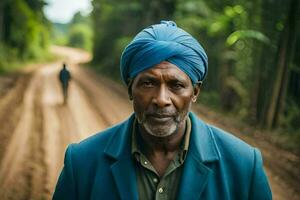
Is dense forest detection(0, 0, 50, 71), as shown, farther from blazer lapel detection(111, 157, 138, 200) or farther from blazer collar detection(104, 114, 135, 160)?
blazer lapel detection(111, 157, 138, 200)

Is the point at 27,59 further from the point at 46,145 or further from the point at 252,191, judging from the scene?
the point at 252,191

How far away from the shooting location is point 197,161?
233 cm

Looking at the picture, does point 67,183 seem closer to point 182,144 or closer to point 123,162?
point 123,162

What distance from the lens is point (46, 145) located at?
1105 centimetres

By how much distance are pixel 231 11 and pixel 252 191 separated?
14009 mm

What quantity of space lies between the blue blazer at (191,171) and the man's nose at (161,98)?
0.72 feet

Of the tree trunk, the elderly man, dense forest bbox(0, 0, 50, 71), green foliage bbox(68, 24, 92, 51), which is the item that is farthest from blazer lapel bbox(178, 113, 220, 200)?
green foliage bbox(68, 24, 92, 51)

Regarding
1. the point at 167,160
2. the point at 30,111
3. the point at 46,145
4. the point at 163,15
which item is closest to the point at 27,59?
the point at 163,15

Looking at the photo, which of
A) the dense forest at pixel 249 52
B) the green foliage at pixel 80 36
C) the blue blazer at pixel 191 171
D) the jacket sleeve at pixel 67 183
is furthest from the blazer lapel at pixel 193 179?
the green foliage at pixel 80 36

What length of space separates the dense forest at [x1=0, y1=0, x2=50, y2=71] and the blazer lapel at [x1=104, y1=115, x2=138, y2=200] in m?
27.7

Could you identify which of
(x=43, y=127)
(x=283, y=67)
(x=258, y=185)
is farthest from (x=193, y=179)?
(x=283, y=67)

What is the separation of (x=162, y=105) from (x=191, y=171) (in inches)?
14.0

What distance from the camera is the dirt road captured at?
8359 mm

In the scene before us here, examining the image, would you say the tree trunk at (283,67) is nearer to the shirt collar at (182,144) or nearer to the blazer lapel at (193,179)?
the shirt collar at (182,144)
